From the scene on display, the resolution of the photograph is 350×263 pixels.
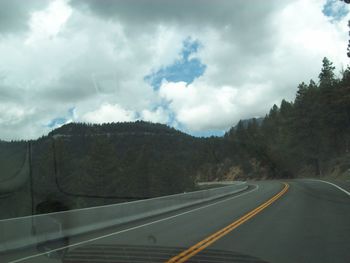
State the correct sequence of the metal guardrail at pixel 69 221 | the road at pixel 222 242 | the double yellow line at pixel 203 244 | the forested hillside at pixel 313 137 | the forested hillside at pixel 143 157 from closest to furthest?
1. the double yellow line at pixel 203 244
2. the road at pixel 222 242
3. the metal guardrail at pixel 69 221
4. the forested hillside at pixel 143 157
5. the forested hillside at pixel 313 137

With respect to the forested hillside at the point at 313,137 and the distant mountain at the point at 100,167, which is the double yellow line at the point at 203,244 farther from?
the forested hillside at the point at 313,137

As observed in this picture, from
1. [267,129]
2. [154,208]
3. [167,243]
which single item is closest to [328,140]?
[267,129]

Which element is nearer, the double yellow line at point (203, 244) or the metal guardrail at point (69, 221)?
the double yellow line at point (203, 244)

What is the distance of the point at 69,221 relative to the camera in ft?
49.0

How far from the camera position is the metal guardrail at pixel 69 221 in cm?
1216

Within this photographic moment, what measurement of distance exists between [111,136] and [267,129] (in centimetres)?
7909

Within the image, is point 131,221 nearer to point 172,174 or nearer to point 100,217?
point 100,217

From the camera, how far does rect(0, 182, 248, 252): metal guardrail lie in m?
12.2

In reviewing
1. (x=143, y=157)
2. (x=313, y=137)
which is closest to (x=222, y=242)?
(x=313, y=137)

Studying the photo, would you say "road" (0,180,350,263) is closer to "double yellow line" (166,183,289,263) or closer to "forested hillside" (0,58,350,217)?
"double yellow line" (166,183,289,263)

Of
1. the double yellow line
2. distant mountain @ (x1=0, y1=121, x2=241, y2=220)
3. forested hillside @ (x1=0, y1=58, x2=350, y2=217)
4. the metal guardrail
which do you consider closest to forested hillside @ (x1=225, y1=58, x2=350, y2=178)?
forested hillside @ (x1=0, y1=58, x2=350, y2=217)

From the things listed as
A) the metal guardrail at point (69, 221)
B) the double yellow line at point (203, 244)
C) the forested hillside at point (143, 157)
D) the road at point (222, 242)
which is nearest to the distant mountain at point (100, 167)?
the forested hillside at point (143, 157)

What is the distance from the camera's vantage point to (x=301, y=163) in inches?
4311

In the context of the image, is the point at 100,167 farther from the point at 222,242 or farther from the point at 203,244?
the point at 203,244
